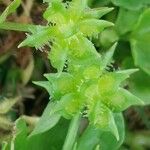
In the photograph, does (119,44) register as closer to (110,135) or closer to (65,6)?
(110,135)

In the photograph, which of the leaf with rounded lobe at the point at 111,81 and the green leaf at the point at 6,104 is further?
the green leaf at the point at 6,104

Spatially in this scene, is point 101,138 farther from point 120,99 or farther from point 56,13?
point 56,13

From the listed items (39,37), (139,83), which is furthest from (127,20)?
(39,37)

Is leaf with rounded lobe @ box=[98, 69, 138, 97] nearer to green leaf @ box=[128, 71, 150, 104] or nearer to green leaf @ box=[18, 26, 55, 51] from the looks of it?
green leaf @ box=[18, 26, 55, 51]

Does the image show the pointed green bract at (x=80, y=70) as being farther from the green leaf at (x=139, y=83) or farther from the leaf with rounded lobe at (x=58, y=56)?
the green leaf at (x=139, y=83)

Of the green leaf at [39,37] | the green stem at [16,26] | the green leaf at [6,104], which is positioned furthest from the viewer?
the green leaf at [6,104]

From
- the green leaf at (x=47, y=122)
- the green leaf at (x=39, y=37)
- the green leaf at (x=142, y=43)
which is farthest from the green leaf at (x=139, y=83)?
the green leaf at (x=39, y=37)
